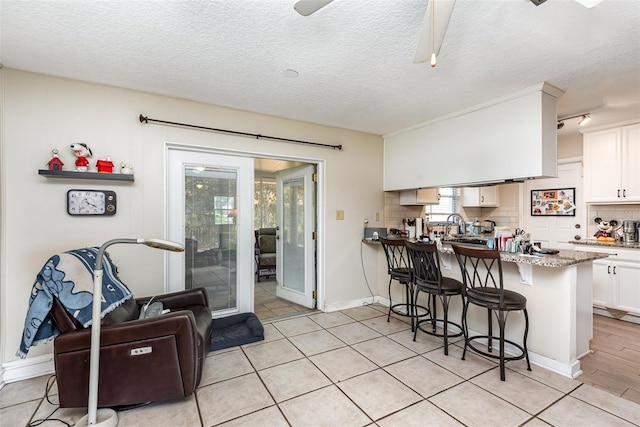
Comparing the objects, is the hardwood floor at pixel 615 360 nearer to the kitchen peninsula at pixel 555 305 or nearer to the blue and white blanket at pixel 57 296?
the kitchen peninsula at pixel 555 305

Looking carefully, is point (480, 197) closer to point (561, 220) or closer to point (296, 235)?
point (561, 220)

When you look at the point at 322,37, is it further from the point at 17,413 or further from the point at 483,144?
the point at 17,413

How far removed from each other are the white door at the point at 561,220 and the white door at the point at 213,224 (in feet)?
14.7

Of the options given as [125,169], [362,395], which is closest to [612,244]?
[362,395]

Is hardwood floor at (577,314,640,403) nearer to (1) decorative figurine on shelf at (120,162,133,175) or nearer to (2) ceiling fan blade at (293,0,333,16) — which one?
(2) ceiling fan blade at (293,0,333,16)

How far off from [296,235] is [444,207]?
9.75 ft

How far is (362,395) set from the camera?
218 cm

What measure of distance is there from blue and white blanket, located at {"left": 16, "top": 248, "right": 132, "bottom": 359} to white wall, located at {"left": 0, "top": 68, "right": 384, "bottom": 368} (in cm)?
76

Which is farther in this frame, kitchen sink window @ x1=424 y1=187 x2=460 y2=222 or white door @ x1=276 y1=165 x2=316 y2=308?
kitchen sink window @ x1=424 y1=187 x2=460 y2=222

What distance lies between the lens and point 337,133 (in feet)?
13.7

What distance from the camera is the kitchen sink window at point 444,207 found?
211 inches

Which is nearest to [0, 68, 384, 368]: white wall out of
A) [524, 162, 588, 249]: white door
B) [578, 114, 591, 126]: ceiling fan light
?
[578, 114, 591, 126]: ceiling fan light

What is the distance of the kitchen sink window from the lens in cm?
536

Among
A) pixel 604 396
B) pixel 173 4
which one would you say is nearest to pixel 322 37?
pixel 173 4
